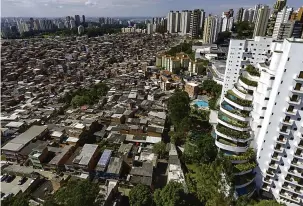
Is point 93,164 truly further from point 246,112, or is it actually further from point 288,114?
point 288,114

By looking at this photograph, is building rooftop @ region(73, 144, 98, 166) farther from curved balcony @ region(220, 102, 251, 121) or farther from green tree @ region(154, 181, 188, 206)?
curved balcony @ region(220, 102, 251, 121)

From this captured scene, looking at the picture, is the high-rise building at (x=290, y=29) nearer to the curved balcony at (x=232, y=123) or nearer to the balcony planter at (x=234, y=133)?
the curved balcony at (x=232, y=123)

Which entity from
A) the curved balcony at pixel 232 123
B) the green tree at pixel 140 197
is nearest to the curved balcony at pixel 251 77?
the curved balcony at pixel 232 123

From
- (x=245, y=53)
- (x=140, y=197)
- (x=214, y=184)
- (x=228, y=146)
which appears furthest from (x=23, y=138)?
(x=245, y=53)

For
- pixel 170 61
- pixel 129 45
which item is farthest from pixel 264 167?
pixel 129 45

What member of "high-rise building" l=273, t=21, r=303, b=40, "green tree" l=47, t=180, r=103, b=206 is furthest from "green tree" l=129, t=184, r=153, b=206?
"high-rise building" l=273, t=21, r=303, b=40
